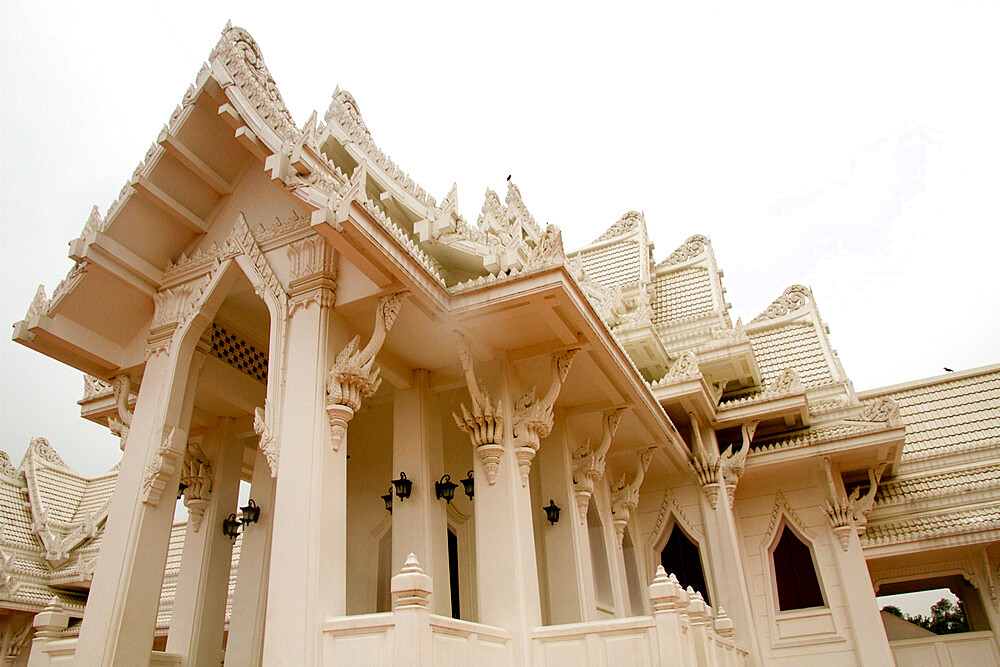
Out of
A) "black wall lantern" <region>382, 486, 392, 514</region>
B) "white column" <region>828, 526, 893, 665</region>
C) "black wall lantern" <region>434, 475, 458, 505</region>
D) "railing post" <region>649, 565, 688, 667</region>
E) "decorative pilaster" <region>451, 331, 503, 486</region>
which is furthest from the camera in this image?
"white column" <region>828, 526, 893, 665</region>

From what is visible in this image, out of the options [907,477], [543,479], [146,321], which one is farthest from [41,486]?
[907,477]

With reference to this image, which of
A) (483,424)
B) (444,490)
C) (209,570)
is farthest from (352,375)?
(209,570)

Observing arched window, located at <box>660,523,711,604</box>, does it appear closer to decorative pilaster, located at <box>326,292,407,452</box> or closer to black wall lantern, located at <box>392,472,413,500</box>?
black wall lantern, located at <box>392,472,413,500</box>

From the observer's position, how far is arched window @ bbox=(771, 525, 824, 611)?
34.4 ft

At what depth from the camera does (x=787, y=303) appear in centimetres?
1441

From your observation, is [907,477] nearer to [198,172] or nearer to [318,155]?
[318,155]

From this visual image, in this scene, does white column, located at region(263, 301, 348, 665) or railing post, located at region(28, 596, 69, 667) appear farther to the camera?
railing post, located at region(28, 596, 69, 667)

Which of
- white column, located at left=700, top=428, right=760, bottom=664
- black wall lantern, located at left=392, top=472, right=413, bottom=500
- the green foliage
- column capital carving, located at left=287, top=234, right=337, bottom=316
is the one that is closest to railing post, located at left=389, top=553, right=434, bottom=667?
black wall lantern, located at left=392, top=472, right=413, bottom=500

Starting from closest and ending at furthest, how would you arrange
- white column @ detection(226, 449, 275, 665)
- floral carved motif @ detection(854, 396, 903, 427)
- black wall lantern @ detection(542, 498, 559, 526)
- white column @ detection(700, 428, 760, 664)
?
white column @ detection(226, 449, 275, 665) → black wall lantern @ detection(542, 498, 559, 526) → white column @ detection(700, 428, 760, 664) → floral carved motif @ detection(854, 396, 903, 427)

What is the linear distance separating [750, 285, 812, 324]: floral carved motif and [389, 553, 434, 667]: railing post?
11449 millimetres

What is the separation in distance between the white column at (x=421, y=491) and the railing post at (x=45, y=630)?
282cm

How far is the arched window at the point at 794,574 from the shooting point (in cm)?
1049

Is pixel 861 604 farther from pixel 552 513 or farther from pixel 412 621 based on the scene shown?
pixel 412 621

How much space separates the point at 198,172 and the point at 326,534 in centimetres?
399
